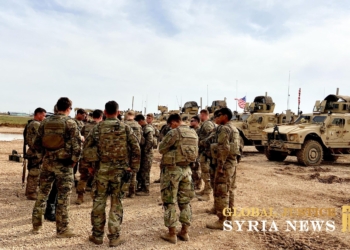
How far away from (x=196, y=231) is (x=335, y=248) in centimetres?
178

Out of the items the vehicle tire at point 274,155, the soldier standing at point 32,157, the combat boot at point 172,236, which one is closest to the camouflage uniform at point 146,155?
the soldier standing at point 32,157

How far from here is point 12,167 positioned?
355 inches

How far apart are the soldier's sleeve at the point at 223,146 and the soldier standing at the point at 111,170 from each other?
3.98ft

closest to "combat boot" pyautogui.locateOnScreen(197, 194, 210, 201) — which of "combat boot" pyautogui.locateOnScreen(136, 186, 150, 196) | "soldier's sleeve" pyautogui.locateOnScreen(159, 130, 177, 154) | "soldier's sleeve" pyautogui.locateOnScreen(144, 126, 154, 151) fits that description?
"combat boot" pyautogui.locateOnScreen(136, 186, 150, 196)

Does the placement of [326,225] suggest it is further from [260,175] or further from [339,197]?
[260,175]

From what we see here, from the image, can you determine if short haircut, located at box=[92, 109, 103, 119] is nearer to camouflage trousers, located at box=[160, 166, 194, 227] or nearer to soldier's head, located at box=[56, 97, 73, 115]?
soldier's head, located at box=[56, 97, 73, 115]

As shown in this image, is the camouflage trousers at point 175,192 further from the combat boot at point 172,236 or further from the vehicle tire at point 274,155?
the vehicle tire at point 274,155

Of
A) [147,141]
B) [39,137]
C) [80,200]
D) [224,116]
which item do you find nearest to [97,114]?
[147,141]

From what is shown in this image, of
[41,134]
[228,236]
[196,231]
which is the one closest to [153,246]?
[196,231]

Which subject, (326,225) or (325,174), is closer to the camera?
(326,225)

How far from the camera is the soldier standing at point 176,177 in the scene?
3.91m

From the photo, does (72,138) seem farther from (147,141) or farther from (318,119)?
(318,119)

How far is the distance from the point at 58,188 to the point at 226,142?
233 centimetres

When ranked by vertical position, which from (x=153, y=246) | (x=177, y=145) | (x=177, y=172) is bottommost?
(x=153, y=246)
